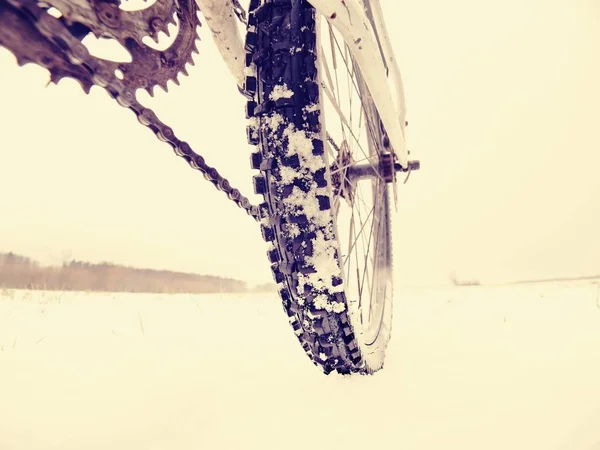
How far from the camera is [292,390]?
1.03 m

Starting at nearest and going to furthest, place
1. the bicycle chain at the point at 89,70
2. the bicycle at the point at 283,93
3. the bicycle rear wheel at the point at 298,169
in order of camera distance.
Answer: the bicycle chain at the point at 89,70 < the bicycle at the point at 283,93 < the bicycle rear wheel at the point at 298,169

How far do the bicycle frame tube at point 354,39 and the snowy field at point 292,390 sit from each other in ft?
2.42

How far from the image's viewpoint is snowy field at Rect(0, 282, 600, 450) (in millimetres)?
792

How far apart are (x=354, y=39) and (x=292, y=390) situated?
0.89 m

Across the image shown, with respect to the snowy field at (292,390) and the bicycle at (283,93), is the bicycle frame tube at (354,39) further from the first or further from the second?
the snowy field at (292,390)

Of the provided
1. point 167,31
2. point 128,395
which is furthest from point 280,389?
point 167,31

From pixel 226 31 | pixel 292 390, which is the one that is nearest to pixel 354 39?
pixel 226 31

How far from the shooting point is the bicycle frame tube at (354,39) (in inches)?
25.3

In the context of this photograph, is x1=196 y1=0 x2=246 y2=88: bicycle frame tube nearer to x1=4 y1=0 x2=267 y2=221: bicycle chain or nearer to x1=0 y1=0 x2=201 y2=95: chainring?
x1=0 y1=0 x2=201 y2=95: chainring

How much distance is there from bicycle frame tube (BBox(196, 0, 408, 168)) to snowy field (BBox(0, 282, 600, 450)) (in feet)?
2.42

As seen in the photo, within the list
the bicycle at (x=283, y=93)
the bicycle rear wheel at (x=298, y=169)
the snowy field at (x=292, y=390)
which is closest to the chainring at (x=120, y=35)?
the bicycle at (x=283, y=93)

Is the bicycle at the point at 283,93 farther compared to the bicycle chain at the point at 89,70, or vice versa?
the bicycle at the point at 283,93

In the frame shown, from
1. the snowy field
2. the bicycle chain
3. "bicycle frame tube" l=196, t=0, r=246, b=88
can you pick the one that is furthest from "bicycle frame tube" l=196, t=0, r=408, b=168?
the snowy field

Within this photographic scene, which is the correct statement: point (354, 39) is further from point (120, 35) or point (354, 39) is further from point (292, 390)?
point (292, 390)
